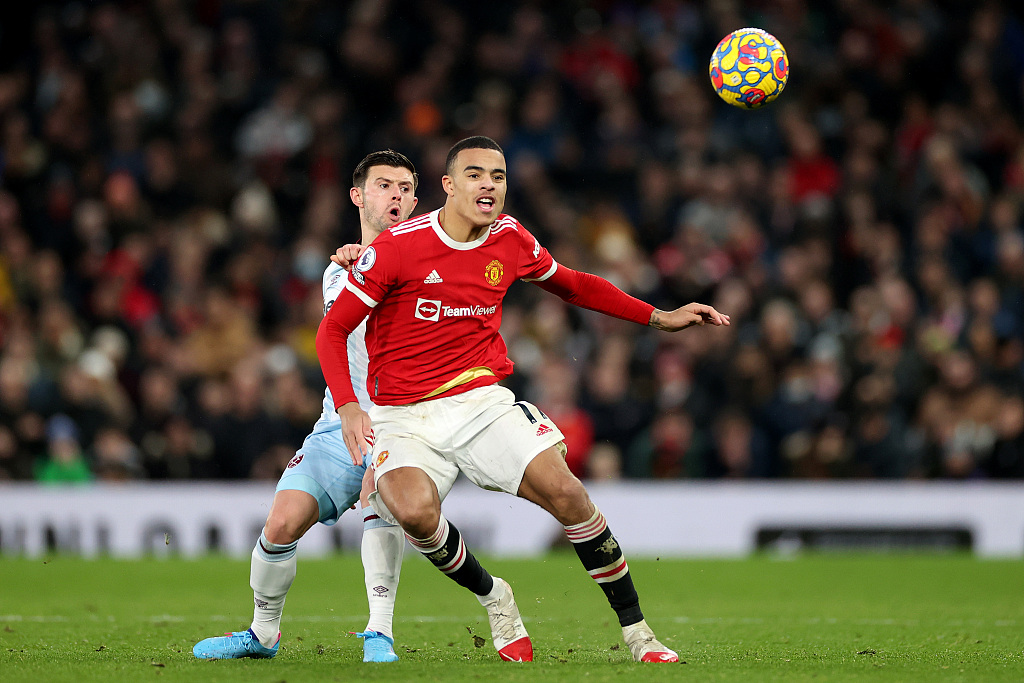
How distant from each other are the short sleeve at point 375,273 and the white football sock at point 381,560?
1.12 m

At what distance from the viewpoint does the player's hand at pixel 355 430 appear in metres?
5.70

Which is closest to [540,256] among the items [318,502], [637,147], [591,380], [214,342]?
[318,502]

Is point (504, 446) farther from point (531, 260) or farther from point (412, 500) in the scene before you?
point (531, 260)

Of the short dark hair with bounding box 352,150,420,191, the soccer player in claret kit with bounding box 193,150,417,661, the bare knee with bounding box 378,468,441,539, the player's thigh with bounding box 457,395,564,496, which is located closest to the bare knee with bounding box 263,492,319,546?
the soccer player in claret kit with bounding box 193,150,417,661

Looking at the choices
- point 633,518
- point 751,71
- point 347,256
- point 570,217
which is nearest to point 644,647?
point 347,256

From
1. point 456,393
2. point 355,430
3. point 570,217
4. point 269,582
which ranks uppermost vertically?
point 570,217

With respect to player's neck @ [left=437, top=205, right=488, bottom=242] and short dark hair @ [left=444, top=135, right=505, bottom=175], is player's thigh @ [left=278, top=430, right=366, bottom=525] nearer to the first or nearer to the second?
player's neck @ [left=437, top=205, right=488, bottom=242]

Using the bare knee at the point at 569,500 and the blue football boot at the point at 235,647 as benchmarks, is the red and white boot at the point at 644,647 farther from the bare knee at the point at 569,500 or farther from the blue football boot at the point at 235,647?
the blue football boot at the point at 235,647


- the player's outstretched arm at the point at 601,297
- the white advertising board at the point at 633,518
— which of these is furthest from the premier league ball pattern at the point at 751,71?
the white advertising board at the point at 633,518

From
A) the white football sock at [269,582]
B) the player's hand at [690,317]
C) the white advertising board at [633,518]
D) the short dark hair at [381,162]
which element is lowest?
the white advertising board at [633,518]

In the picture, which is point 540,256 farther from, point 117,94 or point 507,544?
point 117,94

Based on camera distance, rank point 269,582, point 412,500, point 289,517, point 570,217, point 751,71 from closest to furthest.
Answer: point 412,500, point 289,517, point 269,582, point 751,71, point 570,217

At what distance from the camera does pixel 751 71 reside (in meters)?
7.78

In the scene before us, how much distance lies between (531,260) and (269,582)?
1.93 m
